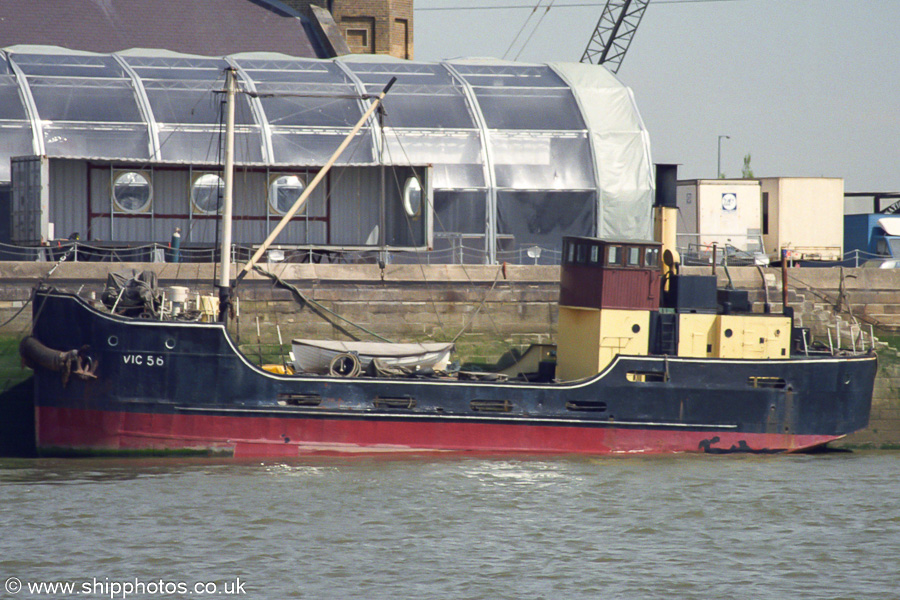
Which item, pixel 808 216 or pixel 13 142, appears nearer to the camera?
pixel 13 142

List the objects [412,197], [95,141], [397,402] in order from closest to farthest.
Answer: [397,402] < [95,141] < [412,197]

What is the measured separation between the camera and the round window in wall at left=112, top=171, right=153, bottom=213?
27.3 m

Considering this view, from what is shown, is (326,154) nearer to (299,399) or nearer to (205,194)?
(205,194)

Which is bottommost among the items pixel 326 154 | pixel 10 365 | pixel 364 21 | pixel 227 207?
pixel 10 365

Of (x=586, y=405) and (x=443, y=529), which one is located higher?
(x=586, y=405)

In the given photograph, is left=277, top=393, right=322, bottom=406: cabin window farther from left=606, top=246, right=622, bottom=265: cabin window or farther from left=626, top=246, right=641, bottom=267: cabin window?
left=626, top=246, right=641, bottom=267: cabin window

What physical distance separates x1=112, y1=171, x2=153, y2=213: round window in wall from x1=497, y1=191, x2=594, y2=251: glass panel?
30.4 feet

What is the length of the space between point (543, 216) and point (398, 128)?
464 cm

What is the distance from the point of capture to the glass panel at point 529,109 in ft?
98.8

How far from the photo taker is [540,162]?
2977 centimetres

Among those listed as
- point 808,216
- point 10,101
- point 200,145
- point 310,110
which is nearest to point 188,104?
point 200,145

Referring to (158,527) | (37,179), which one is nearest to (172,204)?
(37,179)

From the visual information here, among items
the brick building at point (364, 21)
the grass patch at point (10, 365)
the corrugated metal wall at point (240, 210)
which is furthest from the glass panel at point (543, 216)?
the brick building at point (364, 21)

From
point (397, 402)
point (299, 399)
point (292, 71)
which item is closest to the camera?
point (299, 399)
